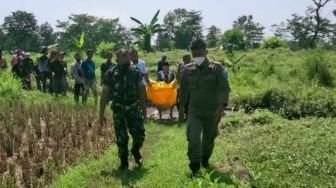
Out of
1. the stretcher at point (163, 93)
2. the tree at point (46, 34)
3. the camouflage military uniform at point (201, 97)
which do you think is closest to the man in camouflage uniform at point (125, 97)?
the camouflage military uniform at point (201, 97)

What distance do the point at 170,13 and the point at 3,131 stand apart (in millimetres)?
79756

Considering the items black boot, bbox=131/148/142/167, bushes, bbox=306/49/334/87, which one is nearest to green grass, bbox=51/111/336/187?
black boot, bbox=131/148/142/167

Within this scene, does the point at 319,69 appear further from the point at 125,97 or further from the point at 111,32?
the point at 111,32

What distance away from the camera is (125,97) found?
8422 mm

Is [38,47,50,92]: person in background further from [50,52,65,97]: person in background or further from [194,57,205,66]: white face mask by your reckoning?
[194,57,205,66]: white face mask

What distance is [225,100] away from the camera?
773 cm

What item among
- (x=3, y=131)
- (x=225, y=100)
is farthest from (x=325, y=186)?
(x=3, y=131)

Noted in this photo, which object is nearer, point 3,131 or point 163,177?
point 163,177

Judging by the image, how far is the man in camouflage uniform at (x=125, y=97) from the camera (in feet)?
27.6

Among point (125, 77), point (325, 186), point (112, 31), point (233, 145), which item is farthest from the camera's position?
point (112, 31)

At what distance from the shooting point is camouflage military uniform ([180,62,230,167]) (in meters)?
7.70

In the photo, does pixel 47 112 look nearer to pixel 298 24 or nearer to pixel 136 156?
pixel 136 156

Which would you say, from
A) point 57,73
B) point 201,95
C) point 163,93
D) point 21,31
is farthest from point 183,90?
point 21,31

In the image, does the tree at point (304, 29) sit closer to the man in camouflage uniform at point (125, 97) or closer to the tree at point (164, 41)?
the tree at point (164, 41)
